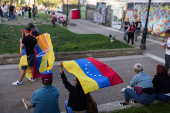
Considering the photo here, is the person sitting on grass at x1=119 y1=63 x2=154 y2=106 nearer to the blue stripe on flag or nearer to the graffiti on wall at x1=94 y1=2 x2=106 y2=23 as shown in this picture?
the blue stripe on flag

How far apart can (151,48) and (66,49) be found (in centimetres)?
621

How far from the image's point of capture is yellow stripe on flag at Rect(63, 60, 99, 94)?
309cm

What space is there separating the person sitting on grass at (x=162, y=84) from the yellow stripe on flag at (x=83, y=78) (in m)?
2.02

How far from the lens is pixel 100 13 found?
23.9m

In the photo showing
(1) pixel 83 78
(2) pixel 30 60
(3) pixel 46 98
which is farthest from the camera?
(2) pixel 30 60

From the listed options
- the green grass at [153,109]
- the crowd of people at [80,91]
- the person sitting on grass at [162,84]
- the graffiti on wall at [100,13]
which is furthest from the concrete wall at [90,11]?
the green grass at [153,109]

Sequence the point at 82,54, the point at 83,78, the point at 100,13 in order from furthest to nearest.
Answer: the point at 100,13 < the point at 82,54 < the point at 83,78

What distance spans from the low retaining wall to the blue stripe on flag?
4968 mm

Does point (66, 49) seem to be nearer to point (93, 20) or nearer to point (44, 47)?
point (44, 47)

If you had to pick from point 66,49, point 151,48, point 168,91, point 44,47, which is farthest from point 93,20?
point 168,91

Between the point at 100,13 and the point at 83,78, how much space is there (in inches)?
858

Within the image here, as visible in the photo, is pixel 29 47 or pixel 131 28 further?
pixel 131 28

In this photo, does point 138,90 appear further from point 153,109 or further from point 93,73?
point 93,73

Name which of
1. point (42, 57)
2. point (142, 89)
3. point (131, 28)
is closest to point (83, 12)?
point (131, 28)
